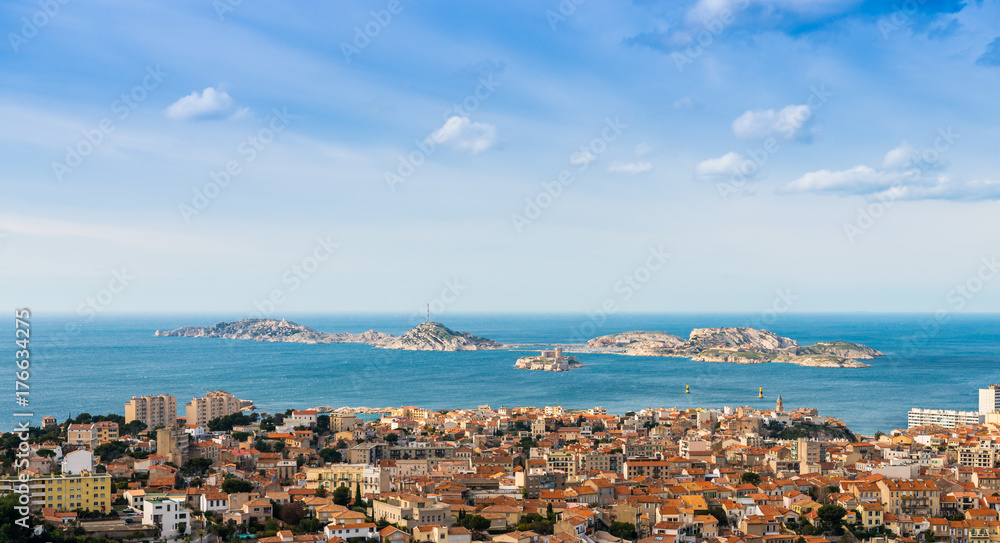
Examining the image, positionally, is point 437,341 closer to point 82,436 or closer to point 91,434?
point 91,434

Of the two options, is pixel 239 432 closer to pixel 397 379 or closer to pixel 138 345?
pixel 397 379

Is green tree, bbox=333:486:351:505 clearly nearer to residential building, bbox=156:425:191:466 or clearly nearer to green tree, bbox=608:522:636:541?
green tree, bbox=608:522:636:541

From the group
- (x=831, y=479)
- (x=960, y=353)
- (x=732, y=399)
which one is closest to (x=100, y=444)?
(x=831, y=479)

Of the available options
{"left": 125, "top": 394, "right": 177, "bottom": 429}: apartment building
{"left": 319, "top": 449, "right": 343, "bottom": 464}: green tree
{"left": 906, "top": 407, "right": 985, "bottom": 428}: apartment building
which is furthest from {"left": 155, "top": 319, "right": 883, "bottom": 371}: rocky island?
{"left": 319, "top": 449, "right": 343, "bottom": 464}: green tree

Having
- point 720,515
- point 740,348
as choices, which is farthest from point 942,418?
point 740,348

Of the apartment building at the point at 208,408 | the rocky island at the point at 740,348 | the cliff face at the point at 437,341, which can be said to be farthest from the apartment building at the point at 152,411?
the cliff face at the point at 437,341

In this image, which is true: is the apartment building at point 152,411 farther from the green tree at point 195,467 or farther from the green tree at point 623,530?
the green tree at point 623,530
